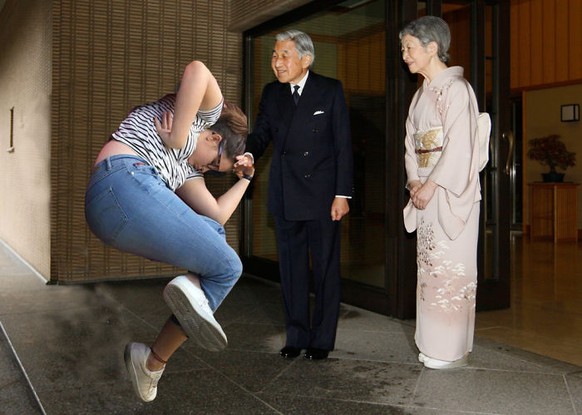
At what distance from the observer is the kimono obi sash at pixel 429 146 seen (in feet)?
8.99

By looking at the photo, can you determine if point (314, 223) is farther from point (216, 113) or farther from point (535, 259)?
point (535, 259)

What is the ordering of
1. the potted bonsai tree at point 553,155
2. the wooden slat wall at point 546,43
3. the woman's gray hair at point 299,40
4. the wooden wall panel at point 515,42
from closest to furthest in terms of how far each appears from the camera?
the woman's gray hair at point 299,40
the wooden slat wall at point 546,43
the potted bonsai tree at point 553,155
the wooden wall panel at point 515,42

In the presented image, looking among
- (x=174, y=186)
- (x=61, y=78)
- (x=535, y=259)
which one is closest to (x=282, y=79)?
(x=174, y=186)

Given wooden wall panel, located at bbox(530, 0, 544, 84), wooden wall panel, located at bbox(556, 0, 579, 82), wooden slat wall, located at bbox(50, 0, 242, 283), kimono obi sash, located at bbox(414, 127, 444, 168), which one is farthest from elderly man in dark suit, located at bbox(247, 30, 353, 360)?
wooden wall panel, located at bbox(530, 0, 544, 84)

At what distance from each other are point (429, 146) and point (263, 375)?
1.14 meters

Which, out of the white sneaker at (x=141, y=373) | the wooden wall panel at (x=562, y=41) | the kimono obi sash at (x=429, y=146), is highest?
the wooden wall panel at (x=562, y=41)

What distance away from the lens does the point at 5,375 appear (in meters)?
2.70

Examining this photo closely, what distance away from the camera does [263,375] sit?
2.66 meters

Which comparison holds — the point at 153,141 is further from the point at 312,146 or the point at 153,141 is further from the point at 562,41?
the point at 562,41

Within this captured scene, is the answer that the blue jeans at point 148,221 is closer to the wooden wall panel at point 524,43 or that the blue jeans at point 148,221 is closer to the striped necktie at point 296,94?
the striped necktie at point 296,94

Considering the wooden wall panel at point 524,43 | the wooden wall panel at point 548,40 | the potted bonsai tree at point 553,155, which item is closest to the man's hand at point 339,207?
the potted bonsai tree at point 553,155

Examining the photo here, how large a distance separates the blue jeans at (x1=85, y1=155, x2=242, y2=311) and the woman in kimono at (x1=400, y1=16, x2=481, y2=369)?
145 cm

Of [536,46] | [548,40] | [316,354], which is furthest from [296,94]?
[536,46]

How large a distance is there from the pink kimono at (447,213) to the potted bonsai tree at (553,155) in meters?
7.37
